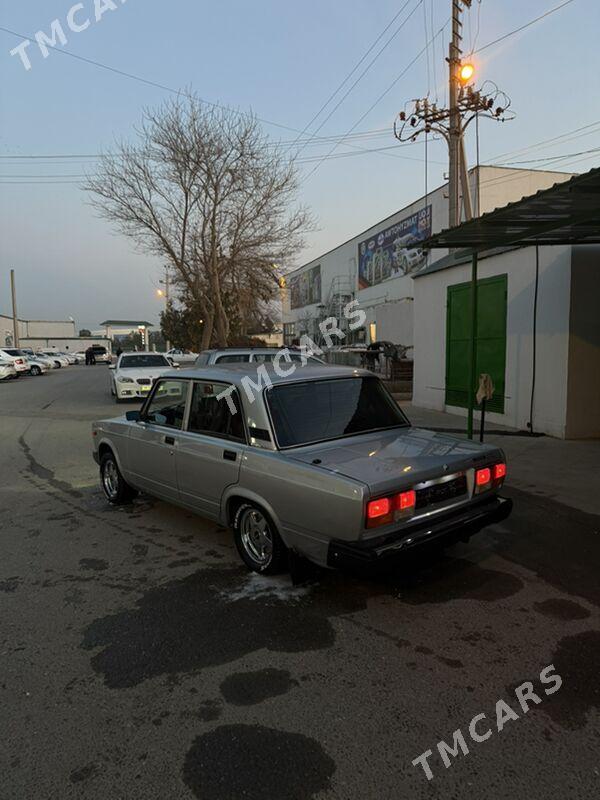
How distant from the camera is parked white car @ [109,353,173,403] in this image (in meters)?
16.2

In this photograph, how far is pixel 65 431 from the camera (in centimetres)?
1174

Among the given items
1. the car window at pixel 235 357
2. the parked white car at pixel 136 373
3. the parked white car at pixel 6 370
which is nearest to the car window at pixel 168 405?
the car window at pixel 235 357

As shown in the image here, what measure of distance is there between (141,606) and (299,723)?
160 cm

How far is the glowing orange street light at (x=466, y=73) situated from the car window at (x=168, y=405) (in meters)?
16.7

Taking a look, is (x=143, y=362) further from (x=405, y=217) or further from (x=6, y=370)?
(x=405, y=217)

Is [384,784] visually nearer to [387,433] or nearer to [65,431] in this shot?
[387,433]

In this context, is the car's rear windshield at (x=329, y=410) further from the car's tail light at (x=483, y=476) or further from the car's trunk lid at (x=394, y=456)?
the car's tail light at (x=483, y=476)

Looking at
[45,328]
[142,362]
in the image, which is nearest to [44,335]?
[45,328]

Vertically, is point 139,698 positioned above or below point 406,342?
below

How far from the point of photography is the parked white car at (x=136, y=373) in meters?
16.2

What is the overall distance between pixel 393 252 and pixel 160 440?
3768 cm

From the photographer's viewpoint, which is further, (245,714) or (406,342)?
(406,342)

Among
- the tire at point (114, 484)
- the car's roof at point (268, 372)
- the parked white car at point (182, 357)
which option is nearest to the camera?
the car's roof at point (268, 372)

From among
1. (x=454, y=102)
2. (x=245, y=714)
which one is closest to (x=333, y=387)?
(x=245, y=714)
